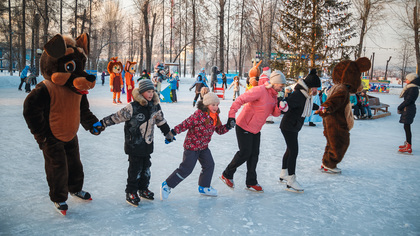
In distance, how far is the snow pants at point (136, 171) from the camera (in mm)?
3332

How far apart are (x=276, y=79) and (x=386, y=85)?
3168cm

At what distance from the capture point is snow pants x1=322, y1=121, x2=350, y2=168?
190 inches

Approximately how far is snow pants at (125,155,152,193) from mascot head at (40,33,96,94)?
37.2 inches

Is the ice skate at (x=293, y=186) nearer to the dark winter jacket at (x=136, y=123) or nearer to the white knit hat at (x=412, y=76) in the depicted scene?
the dark winter jacket at (x=136, y=123)

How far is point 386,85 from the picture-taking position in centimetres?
3028

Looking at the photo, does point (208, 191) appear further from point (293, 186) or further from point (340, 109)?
point (340, 109)

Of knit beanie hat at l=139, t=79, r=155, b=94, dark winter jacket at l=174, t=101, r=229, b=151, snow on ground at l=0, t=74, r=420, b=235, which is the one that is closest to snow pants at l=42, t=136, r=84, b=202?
snow on ground at l=0, t=74, r=420, b=235

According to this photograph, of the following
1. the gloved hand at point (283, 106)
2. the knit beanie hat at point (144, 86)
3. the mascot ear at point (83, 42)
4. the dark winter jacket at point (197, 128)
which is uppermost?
the mascot ear at point (83, 42)

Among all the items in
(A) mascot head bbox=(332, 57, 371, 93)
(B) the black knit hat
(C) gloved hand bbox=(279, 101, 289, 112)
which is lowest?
(C) gloved hand bbox=(279, 101, 289, 112)

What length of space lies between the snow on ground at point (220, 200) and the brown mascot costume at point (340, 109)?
0.38m

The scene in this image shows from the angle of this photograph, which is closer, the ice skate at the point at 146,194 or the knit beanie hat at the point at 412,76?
the ice skate at the point at 146,194

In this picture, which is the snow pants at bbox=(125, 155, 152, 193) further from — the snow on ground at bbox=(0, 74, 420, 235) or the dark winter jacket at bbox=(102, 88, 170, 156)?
the snow on ground at bbox=(0, 74, 420, 235)

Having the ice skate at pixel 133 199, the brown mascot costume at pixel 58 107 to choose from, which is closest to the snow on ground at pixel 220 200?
the ice skate at pixel 133 199

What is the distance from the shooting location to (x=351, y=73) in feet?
15.5
